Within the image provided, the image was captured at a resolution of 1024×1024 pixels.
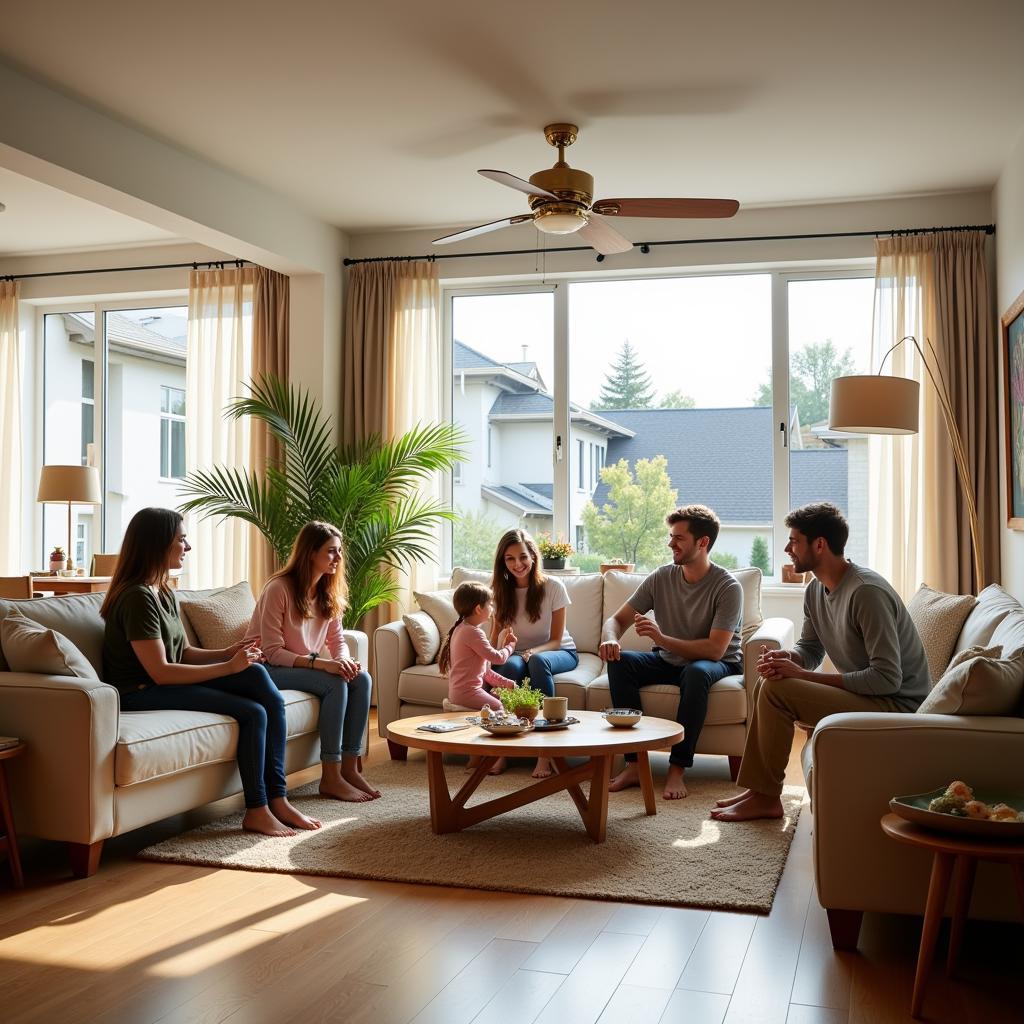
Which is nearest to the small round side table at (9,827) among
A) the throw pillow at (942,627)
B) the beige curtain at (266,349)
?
the throw pillow at (942,627)

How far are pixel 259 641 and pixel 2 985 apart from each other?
1.75 metres

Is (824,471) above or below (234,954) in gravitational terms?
above

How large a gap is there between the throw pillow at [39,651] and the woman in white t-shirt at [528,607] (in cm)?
190

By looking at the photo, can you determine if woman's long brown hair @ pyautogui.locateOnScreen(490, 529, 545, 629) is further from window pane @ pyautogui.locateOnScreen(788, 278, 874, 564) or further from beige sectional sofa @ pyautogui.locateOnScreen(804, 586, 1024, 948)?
beige sectional sofa @ pyautogui.locateOnScreen(804, 586, 1024, 948)

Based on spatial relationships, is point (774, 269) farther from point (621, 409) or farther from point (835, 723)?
point (835, 723)

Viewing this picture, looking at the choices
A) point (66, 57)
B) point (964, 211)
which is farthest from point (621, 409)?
point (66, 57)

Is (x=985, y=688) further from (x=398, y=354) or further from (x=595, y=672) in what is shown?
(x=398, y=354)

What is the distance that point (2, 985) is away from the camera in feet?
8.40

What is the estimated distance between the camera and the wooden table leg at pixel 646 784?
4066 mm

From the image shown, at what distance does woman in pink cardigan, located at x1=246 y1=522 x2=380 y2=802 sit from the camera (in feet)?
14.2

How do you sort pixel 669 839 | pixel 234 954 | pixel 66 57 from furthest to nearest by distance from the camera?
pixel 66 57 < pixel 669 839 < pixel 234 954

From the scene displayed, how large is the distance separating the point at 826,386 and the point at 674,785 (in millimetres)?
2870

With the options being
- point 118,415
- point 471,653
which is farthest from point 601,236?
point 118,415

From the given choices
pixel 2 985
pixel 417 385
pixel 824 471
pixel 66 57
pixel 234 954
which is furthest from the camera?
pixel 417 385
